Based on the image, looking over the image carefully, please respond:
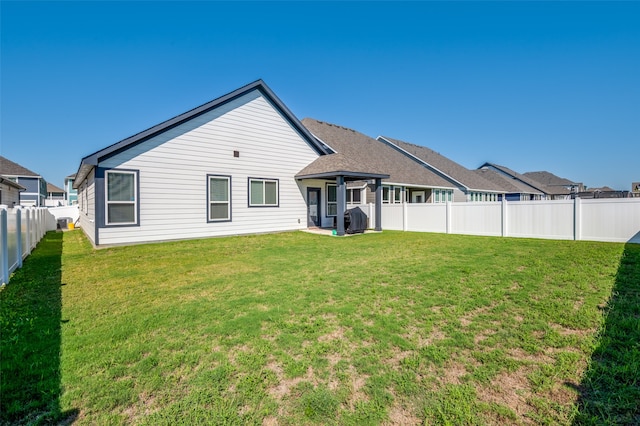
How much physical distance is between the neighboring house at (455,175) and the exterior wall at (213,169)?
50.5ft

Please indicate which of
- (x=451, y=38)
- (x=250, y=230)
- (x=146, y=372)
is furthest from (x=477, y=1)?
(x=146, y=372)

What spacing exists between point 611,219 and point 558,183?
182 ft

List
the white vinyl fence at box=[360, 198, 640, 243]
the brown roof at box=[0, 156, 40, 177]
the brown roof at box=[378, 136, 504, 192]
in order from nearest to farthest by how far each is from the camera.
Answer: the white vinyl fence at box=[360, 198, 640, 243] → the brown roof at box=[378, 136, 504, 192] → the brown roof at box=[0, 156, 40, 177]

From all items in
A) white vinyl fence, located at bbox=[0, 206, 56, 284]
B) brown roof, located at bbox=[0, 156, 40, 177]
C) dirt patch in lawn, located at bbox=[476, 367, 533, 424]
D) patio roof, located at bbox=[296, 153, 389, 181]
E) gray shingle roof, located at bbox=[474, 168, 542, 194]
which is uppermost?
brown roof, located at bbox=[0, 156, 40, 177]

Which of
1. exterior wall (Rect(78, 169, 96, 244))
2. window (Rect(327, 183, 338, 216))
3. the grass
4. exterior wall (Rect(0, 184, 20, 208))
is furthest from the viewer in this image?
exterior wall (Rect(0, 184, 20, 208))

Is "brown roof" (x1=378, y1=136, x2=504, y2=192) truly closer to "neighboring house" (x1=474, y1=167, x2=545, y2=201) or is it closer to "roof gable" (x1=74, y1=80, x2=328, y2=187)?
"neighboring house" (x1=474, y1=167, x2=545, y2=201)

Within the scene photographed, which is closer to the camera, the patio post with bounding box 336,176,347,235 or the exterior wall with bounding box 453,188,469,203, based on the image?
the patio post with bounding box 336,176,347,235

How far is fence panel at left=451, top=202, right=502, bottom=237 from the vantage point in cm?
1316

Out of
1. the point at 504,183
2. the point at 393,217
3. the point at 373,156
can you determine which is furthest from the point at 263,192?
the point at 504,183

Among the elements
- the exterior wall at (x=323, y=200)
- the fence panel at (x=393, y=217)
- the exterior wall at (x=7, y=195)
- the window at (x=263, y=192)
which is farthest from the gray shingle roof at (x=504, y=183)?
the exterior wall at (x=7, y=195)

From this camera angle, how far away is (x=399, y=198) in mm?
22453

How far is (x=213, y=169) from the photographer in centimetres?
1261

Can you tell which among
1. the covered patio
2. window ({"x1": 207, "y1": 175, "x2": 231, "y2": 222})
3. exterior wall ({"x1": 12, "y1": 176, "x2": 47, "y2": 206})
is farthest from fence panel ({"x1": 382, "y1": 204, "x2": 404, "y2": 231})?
exterior wall ({"x1": 12, "y1": 176, "x2": 47, "y2": 206})

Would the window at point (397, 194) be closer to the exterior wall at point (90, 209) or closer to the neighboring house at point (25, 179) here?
the exterior wall at point (90, 209)
